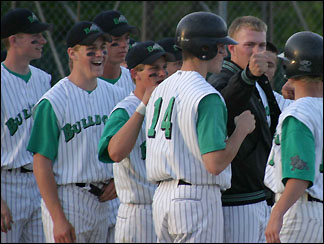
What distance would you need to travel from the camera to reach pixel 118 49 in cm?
616

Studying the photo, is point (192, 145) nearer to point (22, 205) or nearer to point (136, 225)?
point (136, 225)

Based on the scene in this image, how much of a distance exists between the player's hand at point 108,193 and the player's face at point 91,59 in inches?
31.4

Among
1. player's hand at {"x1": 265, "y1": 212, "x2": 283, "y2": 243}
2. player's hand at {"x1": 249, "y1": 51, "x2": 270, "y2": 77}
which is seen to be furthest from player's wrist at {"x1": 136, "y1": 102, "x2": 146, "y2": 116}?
player's hand at {"x1": 265, "y1": 212, "x2": 283, "y2": 243}

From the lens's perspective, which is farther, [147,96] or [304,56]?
[147,96]

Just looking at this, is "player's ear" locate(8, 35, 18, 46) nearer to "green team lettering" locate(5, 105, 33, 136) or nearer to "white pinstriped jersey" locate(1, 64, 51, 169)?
"white pinstriped jersey" locate(1, 64, 51, 169)

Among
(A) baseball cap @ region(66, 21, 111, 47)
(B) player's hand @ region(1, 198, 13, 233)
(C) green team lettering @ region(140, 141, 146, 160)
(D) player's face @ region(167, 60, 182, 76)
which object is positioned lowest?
(B) player's hand @ region(1, 198, 13, 233)

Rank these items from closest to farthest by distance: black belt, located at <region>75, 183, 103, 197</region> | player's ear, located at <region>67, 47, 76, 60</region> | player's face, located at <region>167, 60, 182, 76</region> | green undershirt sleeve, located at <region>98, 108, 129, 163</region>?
green undershirt sleeve, located at <region>98, 108, 129, 163</region>, black belt, located at <region>75, 183, 103, 197</region>, player's ear, located at <region>67, 47, 76, 60</region>, player's face, located at <region>167, 60, 182, 76</region>

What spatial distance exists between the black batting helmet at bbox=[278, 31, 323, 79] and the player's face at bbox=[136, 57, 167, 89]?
3.12 ft

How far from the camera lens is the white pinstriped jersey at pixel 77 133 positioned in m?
4.89

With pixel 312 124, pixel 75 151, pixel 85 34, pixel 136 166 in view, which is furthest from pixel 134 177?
pixel 312 124

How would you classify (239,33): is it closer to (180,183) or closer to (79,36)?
(79,36)

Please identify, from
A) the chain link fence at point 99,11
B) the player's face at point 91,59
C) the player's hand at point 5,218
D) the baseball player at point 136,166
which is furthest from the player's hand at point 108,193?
the chain link fence at point 99,11

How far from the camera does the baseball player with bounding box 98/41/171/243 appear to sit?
4.81 metres

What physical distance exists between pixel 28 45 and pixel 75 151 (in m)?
1.37
